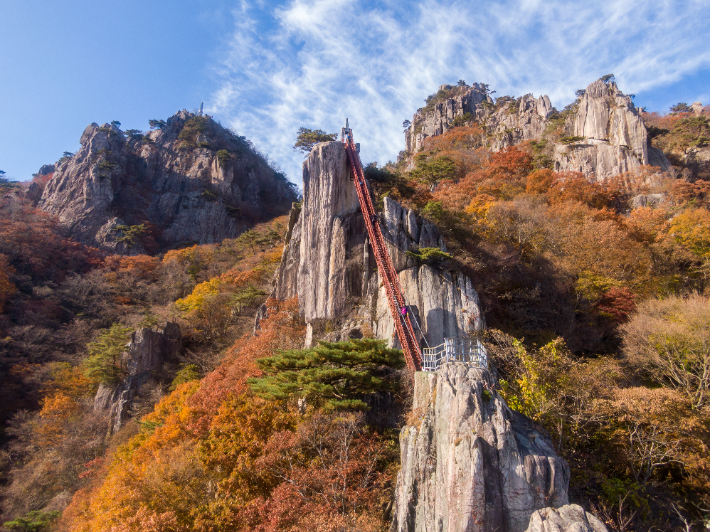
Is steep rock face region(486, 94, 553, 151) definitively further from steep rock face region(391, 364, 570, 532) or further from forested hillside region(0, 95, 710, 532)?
steep rock face region(391, 364, 570, 532)

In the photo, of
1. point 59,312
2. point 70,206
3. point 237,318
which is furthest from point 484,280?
point 70,206

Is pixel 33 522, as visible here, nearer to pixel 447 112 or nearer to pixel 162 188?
pixel 162 188

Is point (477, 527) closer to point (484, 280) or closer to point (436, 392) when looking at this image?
point (436, 392)

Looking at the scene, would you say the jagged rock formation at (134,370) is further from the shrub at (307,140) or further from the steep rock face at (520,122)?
the steep rock face at (520,122)

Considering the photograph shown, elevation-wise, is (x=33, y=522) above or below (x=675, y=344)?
below

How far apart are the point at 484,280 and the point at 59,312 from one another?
3718 centimetres

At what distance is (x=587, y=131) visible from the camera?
35.1 meters

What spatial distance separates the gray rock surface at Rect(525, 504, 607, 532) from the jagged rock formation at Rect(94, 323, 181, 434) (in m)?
23.2

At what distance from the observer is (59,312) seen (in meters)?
33.0

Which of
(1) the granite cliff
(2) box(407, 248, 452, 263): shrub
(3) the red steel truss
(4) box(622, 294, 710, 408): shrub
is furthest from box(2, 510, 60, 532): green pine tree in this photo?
(4) box(622, 294, 710, 408): shrub

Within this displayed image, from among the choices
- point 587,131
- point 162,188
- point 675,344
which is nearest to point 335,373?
point 675,344

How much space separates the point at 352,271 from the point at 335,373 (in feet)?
23.3

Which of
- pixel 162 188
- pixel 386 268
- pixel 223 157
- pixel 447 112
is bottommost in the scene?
pixel 386 268

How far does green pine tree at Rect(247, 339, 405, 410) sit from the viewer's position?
10.9 meters
